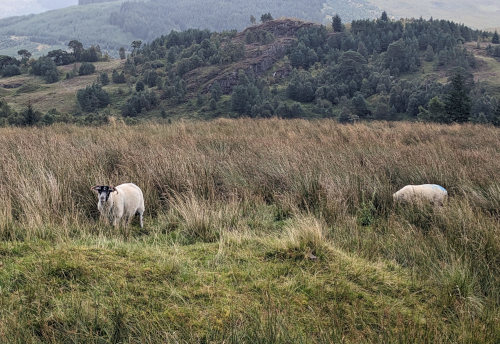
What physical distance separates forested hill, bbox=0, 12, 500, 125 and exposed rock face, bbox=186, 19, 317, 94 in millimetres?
186

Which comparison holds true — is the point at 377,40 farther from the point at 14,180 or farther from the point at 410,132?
the point at 14,180

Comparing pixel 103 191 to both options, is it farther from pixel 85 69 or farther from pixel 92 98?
pixel 85 69

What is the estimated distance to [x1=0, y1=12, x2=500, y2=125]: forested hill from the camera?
42.3m

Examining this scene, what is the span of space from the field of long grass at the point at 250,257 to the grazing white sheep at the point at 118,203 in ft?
0.76

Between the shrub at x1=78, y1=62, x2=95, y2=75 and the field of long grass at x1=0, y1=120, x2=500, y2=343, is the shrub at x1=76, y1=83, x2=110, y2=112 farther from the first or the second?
the field of long grass at x1=0, y1=120, x2=500, y2=343

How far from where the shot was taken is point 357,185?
626cm

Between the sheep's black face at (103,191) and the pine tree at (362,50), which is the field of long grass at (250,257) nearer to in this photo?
the sheep's black face at (103,191)

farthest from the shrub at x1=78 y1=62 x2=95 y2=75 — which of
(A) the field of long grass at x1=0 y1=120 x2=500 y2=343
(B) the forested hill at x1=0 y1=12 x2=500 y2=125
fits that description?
(A) the field of long grass at x1=0 y1=120 x2=500 y2=343

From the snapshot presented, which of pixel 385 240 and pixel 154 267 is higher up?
pixel 154 267

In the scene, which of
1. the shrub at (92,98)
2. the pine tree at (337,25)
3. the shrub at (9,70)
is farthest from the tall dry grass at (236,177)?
the pine tree at (337,25)

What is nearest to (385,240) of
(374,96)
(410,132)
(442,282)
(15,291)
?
(442,282)

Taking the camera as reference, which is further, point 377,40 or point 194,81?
point 377,40

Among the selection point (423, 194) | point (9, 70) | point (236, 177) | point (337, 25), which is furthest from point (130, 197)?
point (337, 25)

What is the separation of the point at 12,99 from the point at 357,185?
5109 centimetres
